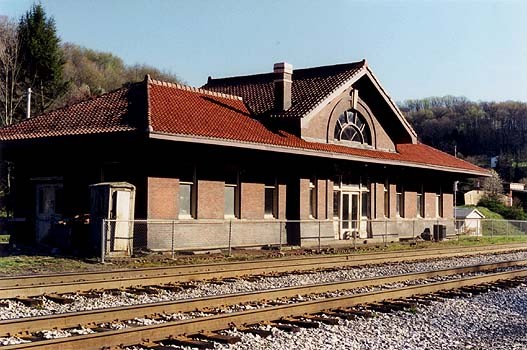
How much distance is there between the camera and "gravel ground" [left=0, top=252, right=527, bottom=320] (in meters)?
11.2

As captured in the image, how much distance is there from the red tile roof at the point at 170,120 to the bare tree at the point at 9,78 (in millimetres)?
25420

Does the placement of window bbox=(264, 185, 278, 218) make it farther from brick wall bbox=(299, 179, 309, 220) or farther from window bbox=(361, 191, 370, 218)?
window bbox=(361, 191, 370, 218)

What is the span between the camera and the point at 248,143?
→ 23.0 m

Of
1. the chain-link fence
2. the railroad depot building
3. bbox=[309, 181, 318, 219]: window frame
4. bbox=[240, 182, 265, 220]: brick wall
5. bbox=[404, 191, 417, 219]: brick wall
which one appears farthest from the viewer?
bbox=[404, 191, 417, 219]: brick wall

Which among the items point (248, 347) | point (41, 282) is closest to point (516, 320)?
point (248, 347)

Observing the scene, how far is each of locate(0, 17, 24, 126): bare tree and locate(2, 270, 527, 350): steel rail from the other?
42.0m

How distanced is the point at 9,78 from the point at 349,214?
1256 inches

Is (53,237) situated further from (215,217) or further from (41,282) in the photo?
(41,282)

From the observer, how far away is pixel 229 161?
2478 cm

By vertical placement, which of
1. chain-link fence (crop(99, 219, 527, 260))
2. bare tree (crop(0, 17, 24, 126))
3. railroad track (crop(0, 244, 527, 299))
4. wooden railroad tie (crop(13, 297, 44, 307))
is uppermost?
bare tree (crop(0, 17, 24, 126))

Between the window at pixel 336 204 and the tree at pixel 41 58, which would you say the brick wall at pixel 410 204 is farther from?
the tree at pixel 41 58

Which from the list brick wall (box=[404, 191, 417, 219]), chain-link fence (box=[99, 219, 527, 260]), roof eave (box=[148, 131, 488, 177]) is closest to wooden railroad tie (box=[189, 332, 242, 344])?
chain-link fence (box=[99, 219, 527, 260])

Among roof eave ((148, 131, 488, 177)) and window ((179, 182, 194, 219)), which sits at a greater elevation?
roof eave ((148, 131, 488, 177))

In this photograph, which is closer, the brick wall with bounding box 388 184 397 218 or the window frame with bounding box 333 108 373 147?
the window frame with bounding box 333 108 373 147
